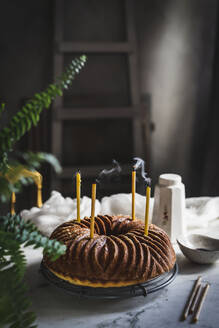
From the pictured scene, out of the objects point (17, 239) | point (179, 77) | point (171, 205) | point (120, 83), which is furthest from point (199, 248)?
point (179, 77)

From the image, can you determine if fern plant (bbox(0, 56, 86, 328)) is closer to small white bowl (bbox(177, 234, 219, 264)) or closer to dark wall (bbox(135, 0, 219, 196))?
small white bowl (bbox(177, 234, 219, 264))

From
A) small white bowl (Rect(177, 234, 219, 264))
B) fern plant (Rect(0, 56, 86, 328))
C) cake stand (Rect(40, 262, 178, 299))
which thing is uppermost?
fern plant (Rect(0, 56, 86, 328))

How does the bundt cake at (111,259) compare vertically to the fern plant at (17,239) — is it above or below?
below

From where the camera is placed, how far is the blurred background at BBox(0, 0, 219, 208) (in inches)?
120

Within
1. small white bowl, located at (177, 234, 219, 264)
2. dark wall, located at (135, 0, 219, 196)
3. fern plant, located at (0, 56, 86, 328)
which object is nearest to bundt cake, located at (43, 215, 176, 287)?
small white bowl, located at (177, 234, 219, 264)

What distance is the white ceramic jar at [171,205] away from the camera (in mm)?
1283

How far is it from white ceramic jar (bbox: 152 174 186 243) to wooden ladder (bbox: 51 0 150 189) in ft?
Answer: 5.68

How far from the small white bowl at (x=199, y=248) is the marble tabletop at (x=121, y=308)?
7cm

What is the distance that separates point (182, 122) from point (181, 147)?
21 centimetres

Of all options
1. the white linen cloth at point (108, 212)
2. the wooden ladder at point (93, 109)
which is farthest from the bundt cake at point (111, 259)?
the wooden ladder at point (93, 109)

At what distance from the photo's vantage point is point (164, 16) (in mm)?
3225

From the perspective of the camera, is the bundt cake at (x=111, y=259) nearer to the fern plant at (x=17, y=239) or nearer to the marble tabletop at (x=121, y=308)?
the marble tabletop at (x=121, y=308)

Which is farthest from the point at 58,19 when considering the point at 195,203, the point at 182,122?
the point at 195,203

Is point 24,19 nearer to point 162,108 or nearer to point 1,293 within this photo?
point 162,108
